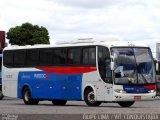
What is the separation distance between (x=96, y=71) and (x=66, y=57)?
2.61 m

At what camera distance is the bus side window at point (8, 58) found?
37597 millimetres

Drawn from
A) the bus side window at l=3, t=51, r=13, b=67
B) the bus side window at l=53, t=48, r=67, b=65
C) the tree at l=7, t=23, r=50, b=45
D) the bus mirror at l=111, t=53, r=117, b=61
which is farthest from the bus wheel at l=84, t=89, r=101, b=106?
the tree at l=7, t=23, r=50, b=45

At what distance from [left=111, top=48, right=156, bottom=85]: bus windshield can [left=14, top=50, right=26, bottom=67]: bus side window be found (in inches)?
296

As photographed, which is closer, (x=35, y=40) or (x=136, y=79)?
(x=136, y=79)

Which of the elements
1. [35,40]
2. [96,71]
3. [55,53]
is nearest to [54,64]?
[55,53]

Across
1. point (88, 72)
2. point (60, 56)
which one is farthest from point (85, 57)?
point (60, 56)

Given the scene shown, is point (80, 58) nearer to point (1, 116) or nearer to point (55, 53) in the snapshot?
point (55, 53)

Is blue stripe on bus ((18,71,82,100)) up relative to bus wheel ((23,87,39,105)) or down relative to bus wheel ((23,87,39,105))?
up

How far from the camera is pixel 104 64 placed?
3067cm

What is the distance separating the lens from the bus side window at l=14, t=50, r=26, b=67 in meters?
36.5

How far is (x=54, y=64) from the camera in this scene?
33.9 metres

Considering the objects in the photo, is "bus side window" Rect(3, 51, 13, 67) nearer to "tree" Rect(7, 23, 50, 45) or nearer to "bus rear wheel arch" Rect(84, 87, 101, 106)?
"bus rear wheel arch" Rect(84, 87, 101, 106)

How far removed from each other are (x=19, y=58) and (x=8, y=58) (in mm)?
1279

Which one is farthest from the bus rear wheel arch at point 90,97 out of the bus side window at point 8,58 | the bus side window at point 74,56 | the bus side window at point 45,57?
the bus side window at point 8,58
